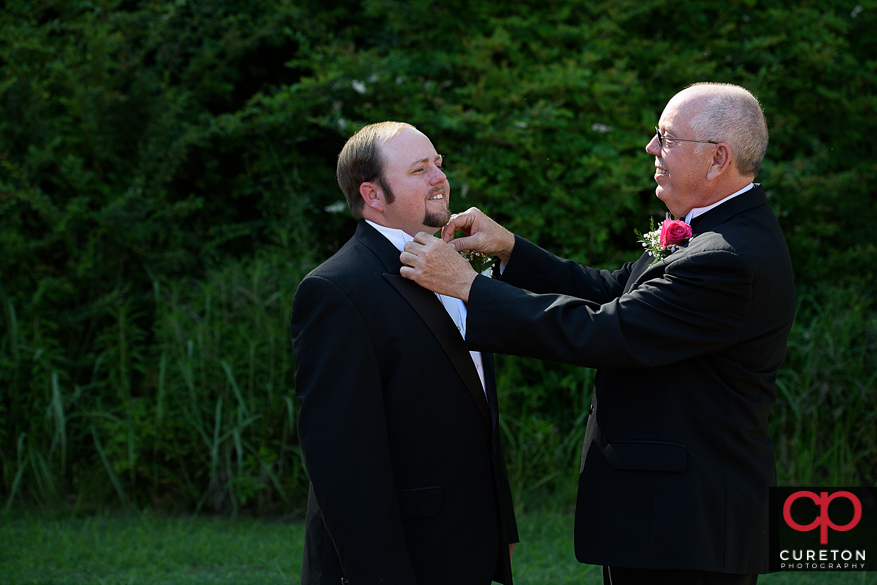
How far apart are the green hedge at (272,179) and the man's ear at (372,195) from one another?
10.4ft

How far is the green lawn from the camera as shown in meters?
4.43

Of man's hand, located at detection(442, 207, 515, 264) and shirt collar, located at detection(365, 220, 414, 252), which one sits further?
man's hand, located at detection(442, 207, 515, 264)

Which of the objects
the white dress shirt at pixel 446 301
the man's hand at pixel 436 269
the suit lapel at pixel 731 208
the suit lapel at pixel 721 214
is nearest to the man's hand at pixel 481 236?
the white dress shirt at pixel 446 301

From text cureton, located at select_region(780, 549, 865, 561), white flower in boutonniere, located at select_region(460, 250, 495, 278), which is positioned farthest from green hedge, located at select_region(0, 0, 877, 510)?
white flower in boutonniere, located at select_region(460, 250, 495, 278)

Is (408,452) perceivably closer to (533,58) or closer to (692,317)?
(692,317)

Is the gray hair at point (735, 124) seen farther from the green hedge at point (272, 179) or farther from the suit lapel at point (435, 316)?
the green hedge at point (272, 179)

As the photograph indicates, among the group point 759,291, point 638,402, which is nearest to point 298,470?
point 638,402

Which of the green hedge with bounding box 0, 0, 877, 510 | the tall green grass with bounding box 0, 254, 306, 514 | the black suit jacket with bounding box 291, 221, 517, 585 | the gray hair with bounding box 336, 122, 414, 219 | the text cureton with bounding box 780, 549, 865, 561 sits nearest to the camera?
the black suit jacket with bounding box 291, 221, 517, 585

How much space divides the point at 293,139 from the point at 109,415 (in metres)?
3.06

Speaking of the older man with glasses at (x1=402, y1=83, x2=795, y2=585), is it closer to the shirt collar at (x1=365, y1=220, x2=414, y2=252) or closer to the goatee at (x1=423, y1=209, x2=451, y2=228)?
the shirt collar at (x1=365, y1=220, x2=414, y2=252)

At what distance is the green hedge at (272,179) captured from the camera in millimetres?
5812

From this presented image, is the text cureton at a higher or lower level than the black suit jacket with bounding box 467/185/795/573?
Answer: lower

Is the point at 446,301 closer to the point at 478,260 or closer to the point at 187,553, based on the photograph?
the point at 478,260

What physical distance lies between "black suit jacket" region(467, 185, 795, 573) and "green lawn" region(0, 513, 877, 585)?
201 cm
